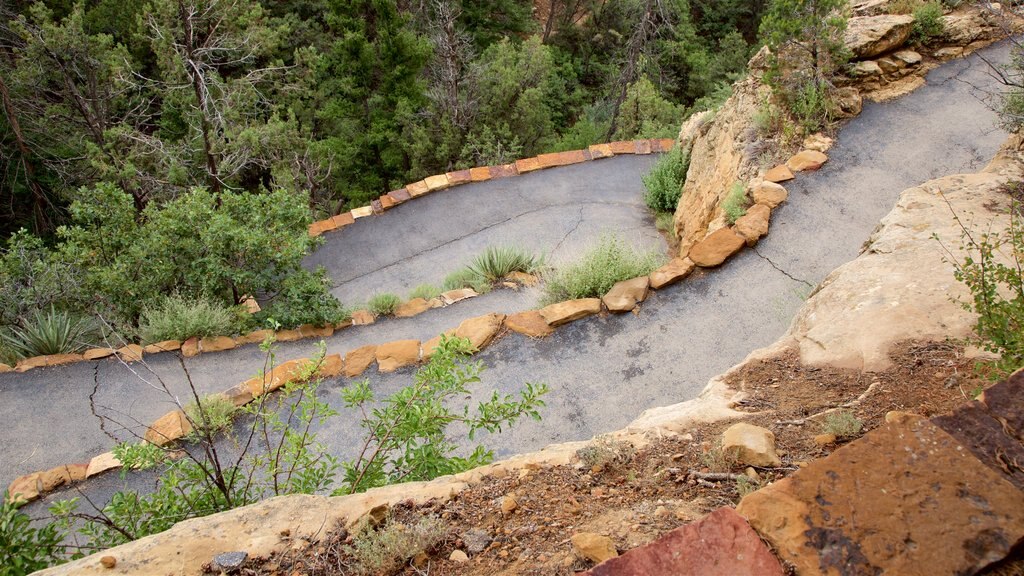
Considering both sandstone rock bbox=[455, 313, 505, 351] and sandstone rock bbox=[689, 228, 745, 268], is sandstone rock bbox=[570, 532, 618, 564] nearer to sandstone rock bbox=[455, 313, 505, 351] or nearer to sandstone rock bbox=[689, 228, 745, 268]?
sandstone rock bbox=[455, 313, 505, 351]

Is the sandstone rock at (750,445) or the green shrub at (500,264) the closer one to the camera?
the sandstone rock at (750,445)

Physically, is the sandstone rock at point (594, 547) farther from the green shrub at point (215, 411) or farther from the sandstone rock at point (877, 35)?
the sandstone rock at point (877, 35)

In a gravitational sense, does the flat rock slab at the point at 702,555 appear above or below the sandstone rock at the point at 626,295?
above

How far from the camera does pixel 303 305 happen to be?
7.03 m

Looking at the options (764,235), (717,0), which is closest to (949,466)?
(764,235)

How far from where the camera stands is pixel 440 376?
138 inches

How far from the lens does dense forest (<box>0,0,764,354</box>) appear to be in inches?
285

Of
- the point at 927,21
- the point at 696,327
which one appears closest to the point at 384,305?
the point at 696,327

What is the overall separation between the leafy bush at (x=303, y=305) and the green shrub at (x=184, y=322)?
46 cm

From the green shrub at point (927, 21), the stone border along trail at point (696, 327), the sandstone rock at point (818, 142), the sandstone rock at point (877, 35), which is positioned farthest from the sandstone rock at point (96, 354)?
the green shrub at point (927, 21)

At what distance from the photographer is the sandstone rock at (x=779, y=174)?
23.0ft

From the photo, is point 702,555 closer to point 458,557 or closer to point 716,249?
point 458,557

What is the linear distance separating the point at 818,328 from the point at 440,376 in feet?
8.88

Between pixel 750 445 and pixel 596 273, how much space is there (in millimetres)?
3391
